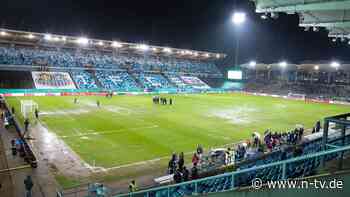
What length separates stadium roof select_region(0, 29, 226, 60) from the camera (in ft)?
174

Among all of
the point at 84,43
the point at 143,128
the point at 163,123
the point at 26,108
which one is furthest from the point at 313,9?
the point at 84,43

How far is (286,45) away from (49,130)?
5545cm

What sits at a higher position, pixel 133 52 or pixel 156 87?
pixel 133 52

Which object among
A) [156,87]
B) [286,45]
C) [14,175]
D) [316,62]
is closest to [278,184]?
[14,175]

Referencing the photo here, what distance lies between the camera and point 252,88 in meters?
74.1

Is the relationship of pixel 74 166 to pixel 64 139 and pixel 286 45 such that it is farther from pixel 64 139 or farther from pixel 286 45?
pixel 286 45

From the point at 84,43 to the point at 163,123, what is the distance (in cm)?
4302

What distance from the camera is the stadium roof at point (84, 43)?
52938 mm

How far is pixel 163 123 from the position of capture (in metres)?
27.2

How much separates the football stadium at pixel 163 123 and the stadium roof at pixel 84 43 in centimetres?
38

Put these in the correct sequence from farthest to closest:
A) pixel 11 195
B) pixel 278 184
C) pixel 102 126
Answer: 1. pixel 102 126
2. pixel 11 195
3. pixel 278 184

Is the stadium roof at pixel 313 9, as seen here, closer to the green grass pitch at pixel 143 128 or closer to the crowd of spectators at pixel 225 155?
the crowd of spectators at pixel 225 155

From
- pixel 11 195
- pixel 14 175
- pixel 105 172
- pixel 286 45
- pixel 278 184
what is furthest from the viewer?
pixel 286 45

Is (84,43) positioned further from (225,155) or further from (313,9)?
(313,9)
